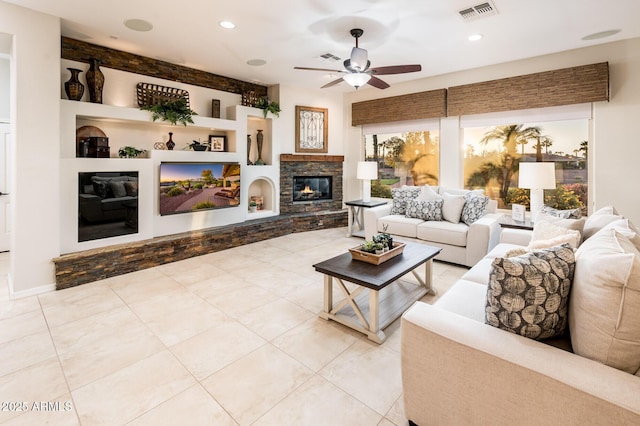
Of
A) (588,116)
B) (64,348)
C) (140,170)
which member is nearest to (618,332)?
(64,348)

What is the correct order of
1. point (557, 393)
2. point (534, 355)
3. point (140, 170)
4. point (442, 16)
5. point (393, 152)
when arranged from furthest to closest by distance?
point (393, 152) < point (140, 170) < point (442, 16) < point (534, 355) < point (557, 393)

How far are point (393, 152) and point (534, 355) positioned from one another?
17.7 ft

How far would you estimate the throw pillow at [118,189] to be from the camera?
3.90m

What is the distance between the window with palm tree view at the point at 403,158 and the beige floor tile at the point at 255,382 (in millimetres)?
4552

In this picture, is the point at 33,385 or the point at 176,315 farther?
the point at 176,315

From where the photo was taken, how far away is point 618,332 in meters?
1.17

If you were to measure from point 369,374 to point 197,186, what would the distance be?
3868 mm

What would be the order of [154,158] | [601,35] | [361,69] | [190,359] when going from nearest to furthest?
[190,359], [361,69], [601,35], [154,158]

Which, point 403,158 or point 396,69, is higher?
point 396,69

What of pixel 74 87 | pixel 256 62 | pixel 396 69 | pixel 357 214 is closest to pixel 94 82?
pixel 74 87

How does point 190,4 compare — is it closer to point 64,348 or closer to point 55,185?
point 55,185

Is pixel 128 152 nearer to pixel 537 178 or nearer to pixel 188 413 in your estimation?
pixel 188 413

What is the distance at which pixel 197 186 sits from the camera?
489 cm

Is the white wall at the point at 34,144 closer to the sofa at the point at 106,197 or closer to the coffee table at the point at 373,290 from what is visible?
the sofa at the point at 106,197
